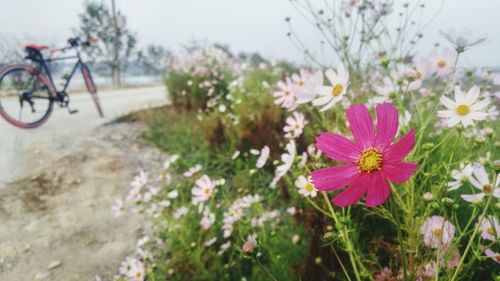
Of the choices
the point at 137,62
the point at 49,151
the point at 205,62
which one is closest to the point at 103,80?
the point at 137,62

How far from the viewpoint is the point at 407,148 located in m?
0.63

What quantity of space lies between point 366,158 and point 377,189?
0.07m

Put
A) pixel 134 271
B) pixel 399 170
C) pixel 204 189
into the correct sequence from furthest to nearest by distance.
Answer: pixel 204 189 < pixel 134 271 < pixel 399 170

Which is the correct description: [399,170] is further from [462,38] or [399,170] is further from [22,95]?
[22,95]

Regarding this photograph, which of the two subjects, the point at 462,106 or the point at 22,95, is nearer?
the point at 462,106

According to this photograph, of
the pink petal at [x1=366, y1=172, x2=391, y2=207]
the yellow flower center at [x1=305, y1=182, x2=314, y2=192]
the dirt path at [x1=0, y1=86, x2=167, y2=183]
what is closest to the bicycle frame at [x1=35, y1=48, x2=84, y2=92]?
the dirt path at [x1=0, y1=86, x2=167, y2=183]

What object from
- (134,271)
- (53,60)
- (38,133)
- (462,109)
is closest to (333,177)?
(462,109)

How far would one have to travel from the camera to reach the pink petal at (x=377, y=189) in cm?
62

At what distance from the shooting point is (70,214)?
2.46 m

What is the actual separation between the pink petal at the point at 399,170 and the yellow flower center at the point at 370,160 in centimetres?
1

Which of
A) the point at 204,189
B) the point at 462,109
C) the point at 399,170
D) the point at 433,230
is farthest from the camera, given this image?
the point at 204,189

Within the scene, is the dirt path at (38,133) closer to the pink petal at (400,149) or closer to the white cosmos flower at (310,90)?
the white cosmos flower at (310,90)

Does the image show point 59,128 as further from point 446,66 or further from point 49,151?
point 446,66

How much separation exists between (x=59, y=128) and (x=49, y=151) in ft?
2.15
